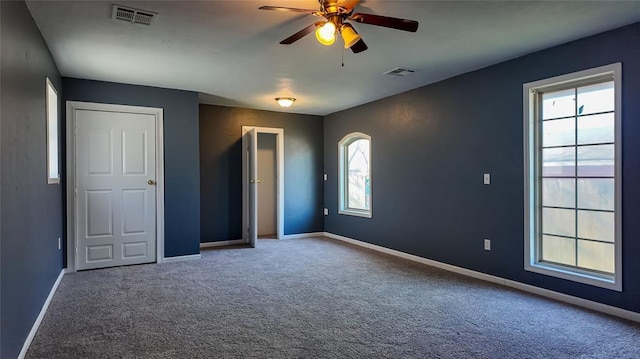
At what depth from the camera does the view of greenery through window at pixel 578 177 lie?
3.38 m

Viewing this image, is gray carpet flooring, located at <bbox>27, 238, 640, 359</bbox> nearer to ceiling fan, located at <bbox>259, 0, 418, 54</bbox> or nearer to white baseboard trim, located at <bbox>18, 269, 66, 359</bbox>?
white baseboard trim, located at <bbox>18, 269, 66, 359</bbox>

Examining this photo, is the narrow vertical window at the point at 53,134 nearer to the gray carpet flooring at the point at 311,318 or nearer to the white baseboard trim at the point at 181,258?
the gray carpet flooring at the point at 311,318

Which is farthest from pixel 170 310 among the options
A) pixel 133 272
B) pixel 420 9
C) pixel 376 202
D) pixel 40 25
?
pixel 376 202

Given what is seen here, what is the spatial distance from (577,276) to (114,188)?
17.3 feet

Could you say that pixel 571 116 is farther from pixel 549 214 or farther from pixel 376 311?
pixel 376 311

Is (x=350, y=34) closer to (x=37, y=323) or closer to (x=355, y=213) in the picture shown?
(x=37, y=323)

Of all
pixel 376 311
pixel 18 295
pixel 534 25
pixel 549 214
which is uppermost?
pixel 534 25

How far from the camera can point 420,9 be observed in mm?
2766

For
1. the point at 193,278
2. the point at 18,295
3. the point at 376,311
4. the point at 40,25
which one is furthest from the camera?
the point at 193,278

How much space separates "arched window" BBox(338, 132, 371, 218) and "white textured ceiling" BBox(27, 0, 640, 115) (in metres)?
1.64

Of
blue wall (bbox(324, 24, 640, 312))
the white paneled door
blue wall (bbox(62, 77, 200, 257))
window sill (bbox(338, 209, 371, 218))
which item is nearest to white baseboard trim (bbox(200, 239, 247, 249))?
blue wall (bbox(62, 77, 200, 257))

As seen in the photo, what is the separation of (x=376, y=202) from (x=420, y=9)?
3.69 meters

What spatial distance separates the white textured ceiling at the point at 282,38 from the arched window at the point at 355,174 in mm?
1639

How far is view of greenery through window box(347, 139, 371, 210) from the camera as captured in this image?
6.57 metres
